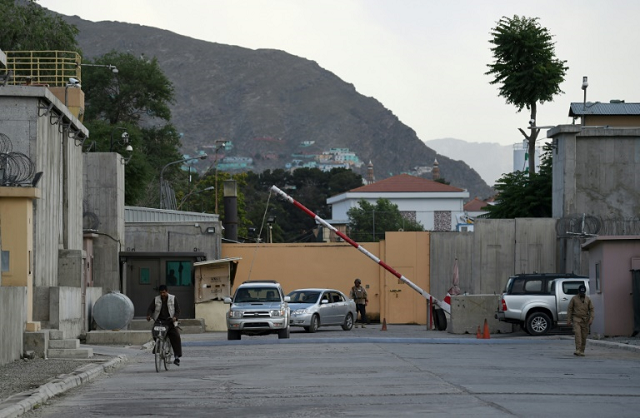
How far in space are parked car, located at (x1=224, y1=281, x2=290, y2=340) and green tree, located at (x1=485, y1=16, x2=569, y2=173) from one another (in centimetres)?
3294

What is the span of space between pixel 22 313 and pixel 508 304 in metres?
16.3

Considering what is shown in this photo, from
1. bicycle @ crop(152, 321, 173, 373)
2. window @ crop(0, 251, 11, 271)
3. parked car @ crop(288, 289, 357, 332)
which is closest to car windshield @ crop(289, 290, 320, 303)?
parked car @ crop(288, 289, 357, 332)

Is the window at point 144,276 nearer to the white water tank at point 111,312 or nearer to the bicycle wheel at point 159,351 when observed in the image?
the white water tank at point 111,312

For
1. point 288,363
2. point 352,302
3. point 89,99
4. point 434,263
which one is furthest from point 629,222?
point 89,99

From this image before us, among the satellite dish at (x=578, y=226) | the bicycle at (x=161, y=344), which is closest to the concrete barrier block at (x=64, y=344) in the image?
the bicycle at (x=161, y=344)

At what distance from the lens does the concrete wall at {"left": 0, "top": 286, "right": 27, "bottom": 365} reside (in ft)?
79.7

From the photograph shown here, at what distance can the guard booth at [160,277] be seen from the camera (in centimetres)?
4841

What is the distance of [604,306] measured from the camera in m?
34.5

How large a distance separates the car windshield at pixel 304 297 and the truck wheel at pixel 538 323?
7.98 meters

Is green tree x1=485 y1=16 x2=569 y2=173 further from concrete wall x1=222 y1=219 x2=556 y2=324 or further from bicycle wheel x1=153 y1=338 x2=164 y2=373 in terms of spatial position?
bicycle wheel x1=153 y1=338 x2=164 y2=373

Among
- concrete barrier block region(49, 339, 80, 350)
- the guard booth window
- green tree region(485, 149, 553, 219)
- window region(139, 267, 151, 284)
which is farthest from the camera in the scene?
green tree region(485, 149, 553, 219)

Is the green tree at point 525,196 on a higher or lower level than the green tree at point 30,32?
lower

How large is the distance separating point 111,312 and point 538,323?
1302 centimetres

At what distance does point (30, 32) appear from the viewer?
250 ft
